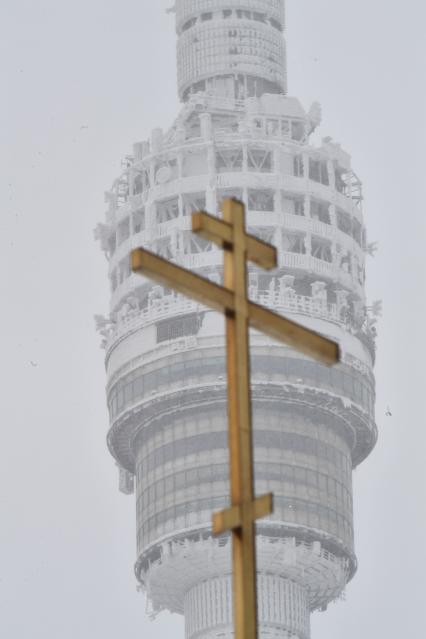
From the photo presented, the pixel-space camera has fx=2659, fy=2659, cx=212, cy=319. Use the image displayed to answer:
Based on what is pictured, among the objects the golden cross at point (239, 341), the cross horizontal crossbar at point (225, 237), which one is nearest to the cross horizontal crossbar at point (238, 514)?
the golden cross at point (239, 341)

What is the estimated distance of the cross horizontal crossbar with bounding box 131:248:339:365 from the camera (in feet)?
120

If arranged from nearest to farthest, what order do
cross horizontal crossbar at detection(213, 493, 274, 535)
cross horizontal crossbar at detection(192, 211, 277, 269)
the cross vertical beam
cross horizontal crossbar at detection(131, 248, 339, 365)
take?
cross horizontal crossbar at detection(213, 493, 274, 535) → the cross vertical beam → cross horizontal crossbar at detection(131, 248, 339, 365) → cross horizontal crossbar at detection(192, 211, 277, 269)

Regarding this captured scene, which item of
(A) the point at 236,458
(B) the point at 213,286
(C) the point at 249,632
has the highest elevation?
(B) the point at 213,286

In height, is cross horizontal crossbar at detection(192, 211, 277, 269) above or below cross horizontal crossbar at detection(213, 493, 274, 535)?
above

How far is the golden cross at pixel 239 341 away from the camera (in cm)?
3562

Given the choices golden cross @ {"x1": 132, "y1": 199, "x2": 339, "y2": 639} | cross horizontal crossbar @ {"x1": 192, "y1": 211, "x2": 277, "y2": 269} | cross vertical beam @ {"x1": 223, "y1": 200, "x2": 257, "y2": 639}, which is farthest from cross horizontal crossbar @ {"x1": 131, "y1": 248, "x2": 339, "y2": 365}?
cross horizontal crossbar @ {"x1": 192, "y1": 211, "x2": 277, "y2": 269}

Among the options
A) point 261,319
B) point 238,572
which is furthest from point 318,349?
point 238,572

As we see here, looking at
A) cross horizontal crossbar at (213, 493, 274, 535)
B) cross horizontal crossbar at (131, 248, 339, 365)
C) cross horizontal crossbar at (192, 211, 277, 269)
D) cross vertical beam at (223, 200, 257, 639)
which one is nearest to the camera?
cross horizontal crossbar at (213, 493, 274, 535)

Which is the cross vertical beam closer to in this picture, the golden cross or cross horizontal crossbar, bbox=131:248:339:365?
the golden cross

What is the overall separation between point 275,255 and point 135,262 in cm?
249

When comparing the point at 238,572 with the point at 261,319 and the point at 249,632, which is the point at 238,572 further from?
the point at 261,319

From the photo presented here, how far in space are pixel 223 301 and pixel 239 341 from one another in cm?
60

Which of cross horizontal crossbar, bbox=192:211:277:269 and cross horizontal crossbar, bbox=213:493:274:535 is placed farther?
cross horizontal crossbar, bbox=192:211:277:269

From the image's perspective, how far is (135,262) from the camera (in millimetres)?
36500
